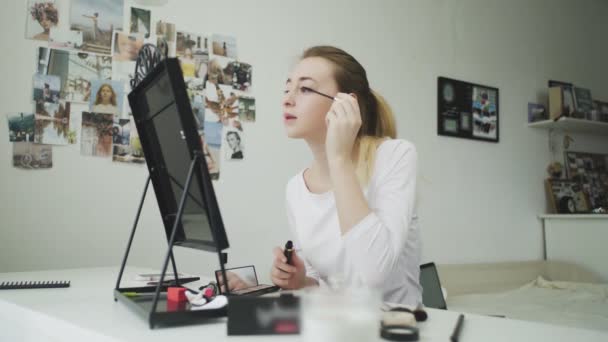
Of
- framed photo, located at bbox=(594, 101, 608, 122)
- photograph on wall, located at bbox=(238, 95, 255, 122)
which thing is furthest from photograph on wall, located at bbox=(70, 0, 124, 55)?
framed photo, located at bbox=(594, 101, 608, 122)

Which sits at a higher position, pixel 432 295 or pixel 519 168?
pixel 519 168

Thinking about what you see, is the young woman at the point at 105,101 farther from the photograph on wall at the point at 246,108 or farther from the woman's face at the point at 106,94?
the photograph on wall at the point at 246,108

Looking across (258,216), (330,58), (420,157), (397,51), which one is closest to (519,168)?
(420,157)

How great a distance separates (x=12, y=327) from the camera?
89 cm

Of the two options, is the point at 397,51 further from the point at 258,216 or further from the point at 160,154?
the point at 160,154

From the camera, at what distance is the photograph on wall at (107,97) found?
74.2 inches

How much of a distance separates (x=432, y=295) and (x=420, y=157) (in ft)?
3.60

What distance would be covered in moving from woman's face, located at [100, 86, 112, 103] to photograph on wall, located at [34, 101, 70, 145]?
0.43 ft

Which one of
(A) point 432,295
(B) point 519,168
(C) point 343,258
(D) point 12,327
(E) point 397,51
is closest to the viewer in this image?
(D) point 12,327

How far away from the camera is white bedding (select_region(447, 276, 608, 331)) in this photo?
211 centimetres

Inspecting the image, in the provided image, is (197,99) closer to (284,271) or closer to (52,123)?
(52,123)

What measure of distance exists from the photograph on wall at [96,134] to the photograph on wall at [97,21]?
0.26 metres

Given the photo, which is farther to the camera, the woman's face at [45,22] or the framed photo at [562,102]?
the framed photo at [562,102]

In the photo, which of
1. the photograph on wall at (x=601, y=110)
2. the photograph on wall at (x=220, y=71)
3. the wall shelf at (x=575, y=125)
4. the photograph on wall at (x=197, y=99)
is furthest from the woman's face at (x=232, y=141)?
the photograph on wall at (x=601, y=110)
